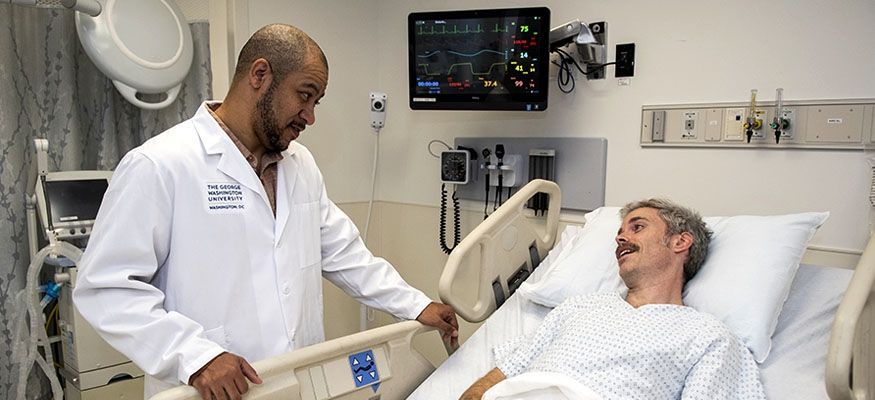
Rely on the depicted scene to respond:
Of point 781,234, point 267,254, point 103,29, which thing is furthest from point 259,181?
point 781,234

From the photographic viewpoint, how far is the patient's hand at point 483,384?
4.83 ft

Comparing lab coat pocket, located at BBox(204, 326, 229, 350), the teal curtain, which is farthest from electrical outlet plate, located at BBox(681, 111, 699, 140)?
the teal curtain

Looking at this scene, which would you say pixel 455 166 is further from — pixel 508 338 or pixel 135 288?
pixel 135 288

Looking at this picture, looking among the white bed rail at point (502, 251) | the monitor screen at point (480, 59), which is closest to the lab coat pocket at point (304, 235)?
the white bed rail at point (502, 251)

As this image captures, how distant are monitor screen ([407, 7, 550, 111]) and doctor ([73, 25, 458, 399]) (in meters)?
0.91

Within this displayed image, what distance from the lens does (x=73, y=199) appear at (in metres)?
2.23

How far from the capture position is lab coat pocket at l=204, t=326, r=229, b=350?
1407 millimetres

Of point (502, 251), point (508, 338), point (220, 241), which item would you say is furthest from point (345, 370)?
point (502, 251)

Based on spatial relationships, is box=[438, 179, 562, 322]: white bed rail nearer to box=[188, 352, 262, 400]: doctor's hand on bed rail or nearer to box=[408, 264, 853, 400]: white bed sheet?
box=[408, 264, 853, 400]: white bed sheet

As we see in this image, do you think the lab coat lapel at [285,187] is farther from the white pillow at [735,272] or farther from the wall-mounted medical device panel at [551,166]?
the wall-mounted medical device panel at [551,166]

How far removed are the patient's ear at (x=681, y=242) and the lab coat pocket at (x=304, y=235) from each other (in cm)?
96

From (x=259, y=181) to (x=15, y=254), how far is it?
143 cm

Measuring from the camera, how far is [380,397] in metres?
1.56

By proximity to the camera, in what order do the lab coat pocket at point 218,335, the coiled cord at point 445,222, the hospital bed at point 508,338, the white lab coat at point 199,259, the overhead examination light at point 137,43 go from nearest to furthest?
the hospital bed at point 508,338 → the white lab coat at point 199,259 → the lab coat pocket at point 218,335 → the overhead examination light at point 137,43 → the coiled cord at point 445,222
